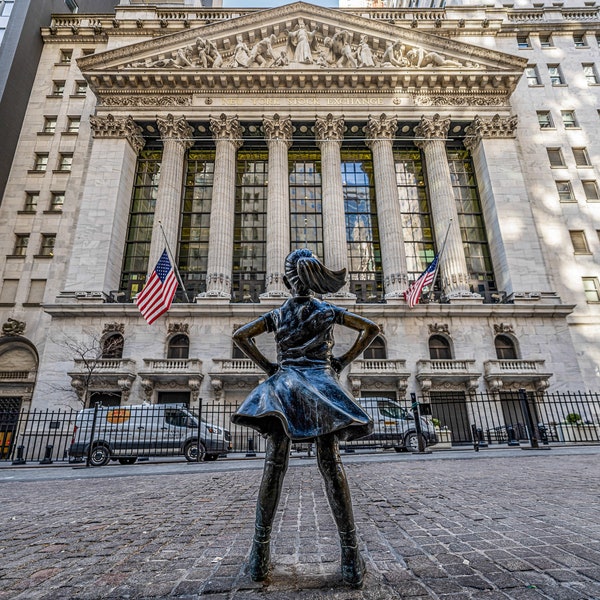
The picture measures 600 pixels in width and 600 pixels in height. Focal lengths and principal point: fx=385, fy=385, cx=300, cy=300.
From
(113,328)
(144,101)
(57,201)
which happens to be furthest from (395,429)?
(144,101)

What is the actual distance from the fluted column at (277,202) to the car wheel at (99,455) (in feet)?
39.7

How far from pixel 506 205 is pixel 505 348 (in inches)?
379

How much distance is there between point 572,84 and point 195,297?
3340cm

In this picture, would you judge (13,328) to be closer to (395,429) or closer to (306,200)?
(306,200)

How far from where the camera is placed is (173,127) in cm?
2716

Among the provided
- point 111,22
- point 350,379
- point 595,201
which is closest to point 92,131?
point 111,22

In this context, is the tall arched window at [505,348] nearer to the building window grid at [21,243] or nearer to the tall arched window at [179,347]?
the tall arched window at [179,347]

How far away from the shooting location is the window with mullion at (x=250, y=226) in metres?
25.6

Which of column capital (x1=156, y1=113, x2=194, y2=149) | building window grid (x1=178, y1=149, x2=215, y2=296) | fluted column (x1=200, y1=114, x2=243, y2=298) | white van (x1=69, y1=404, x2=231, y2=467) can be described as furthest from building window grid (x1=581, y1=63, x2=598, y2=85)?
white van (x1=69, y1=404, x2=231, y2=467)

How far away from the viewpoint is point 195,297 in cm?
2306

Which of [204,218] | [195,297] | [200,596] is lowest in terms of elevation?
[200,596]

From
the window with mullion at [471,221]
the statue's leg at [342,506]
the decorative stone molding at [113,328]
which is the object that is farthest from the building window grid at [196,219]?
the statue's leg at [342,506]

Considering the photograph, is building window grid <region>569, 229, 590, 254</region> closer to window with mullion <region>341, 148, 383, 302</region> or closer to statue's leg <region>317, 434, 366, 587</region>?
window with mullion <region>341, 148, 383, 302</region>

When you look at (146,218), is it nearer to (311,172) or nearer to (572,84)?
(311,172)
